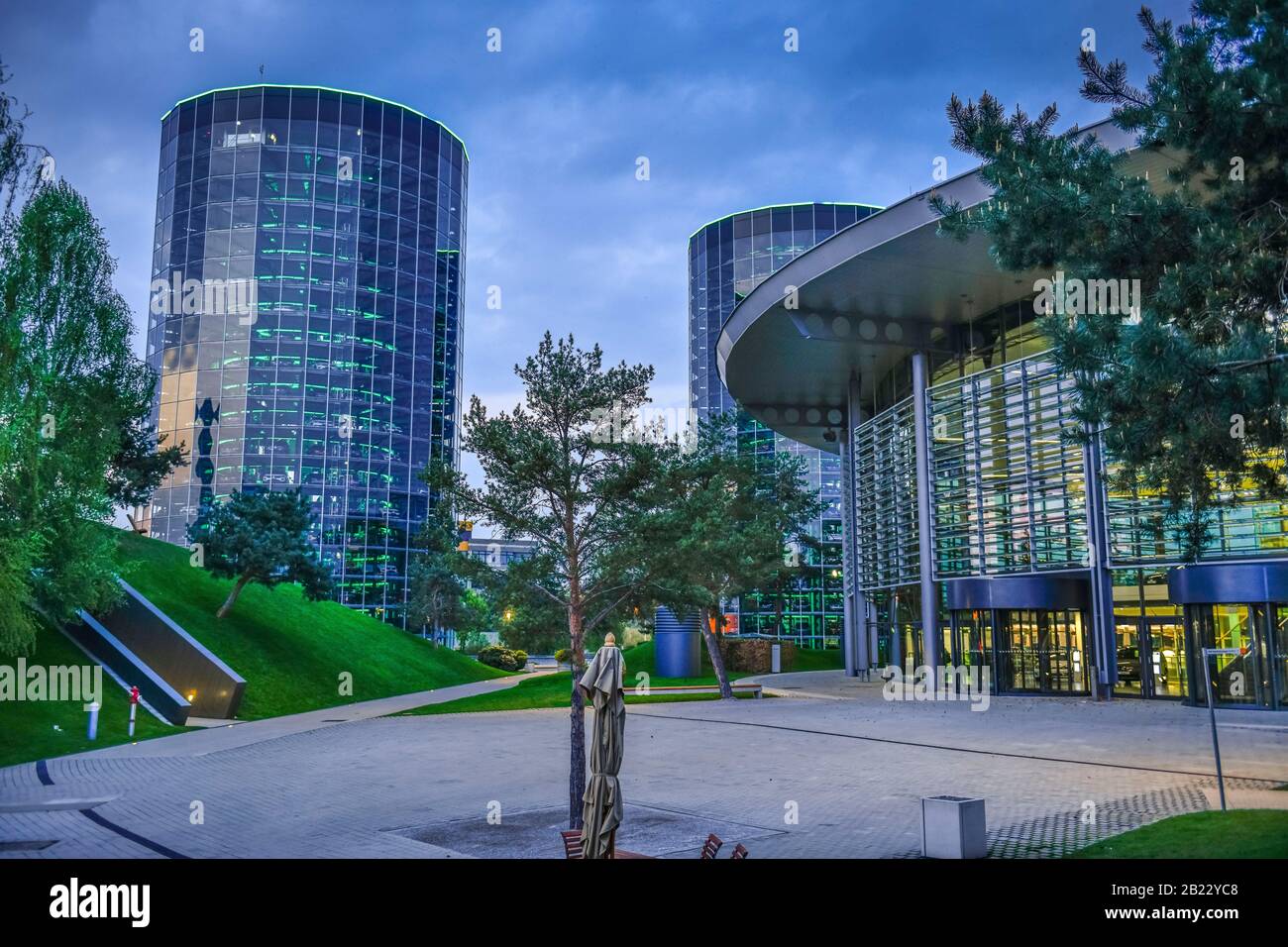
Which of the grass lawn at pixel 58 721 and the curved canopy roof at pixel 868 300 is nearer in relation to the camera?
the grass lawn at pixel 58 721

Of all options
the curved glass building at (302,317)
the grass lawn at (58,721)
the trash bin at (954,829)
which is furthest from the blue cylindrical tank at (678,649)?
the trash bin at (954,829)

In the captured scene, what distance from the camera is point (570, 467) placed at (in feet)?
48.8

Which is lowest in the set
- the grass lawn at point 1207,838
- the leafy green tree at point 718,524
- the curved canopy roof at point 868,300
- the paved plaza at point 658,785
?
the paved plaza at point 658,785

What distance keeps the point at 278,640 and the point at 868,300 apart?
24.5m

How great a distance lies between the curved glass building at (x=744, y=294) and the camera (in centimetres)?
8100

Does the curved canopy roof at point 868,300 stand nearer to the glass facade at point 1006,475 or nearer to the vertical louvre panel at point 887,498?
the glass facade at point 1006,475

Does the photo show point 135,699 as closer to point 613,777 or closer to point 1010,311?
point 613,777

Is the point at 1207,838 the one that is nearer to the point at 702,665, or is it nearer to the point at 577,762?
the point at 577,762

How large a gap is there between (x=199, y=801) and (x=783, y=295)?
26147 millimetres

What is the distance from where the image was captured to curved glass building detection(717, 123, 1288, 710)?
26.8 metres

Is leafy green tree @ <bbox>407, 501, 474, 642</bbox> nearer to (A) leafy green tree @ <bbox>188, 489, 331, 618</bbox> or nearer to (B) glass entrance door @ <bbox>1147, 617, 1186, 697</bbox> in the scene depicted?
Result: (A) leafy green tree @ <bbox>188, 489, 331, 618</bbox>

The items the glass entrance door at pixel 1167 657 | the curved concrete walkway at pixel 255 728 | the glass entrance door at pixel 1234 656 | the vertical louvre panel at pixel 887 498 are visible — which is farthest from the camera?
the vertical louvre panel at pixel 887 498

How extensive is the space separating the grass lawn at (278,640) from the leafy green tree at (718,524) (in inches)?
517
